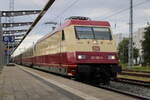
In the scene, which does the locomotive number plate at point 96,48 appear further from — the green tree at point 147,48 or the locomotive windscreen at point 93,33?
the green tree at point 147,48

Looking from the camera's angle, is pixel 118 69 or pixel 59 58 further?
pixel 59 58

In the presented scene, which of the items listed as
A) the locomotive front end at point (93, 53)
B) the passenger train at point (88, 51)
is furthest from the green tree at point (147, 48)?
the locomotive front end at point (93, 53)

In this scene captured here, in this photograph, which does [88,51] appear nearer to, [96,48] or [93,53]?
[93,53]

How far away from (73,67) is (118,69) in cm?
227

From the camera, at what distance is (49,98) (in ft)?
38.5

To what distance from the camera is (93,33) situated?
19.5m

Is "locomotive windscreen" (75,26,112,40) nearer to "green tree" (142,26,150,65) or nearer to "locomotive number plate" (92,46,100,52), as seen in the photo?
"locomotive number plate" (92,46,100,52)

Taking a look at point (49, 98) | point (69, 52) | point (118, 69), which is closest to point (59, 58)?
point (69, 52)

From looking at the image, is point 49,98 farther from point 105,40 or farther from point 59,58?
point 59,58

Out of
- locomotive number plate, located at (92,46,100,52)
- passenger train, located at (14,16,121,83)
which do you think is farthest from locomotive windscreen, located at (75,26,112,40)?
locomotive number plate, located at (92,46,100,52)

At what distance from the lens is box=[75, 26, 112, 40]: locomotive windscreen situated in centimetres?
1923

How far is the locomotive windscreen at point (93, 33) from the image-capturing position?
19.2 meters

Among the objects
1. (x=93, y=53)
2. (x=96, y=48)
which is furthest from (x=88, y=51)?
(x=96, y=48)

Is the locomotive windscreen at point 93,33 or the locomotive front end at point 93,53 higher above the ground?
the locomotive windscreen at point 93,33
